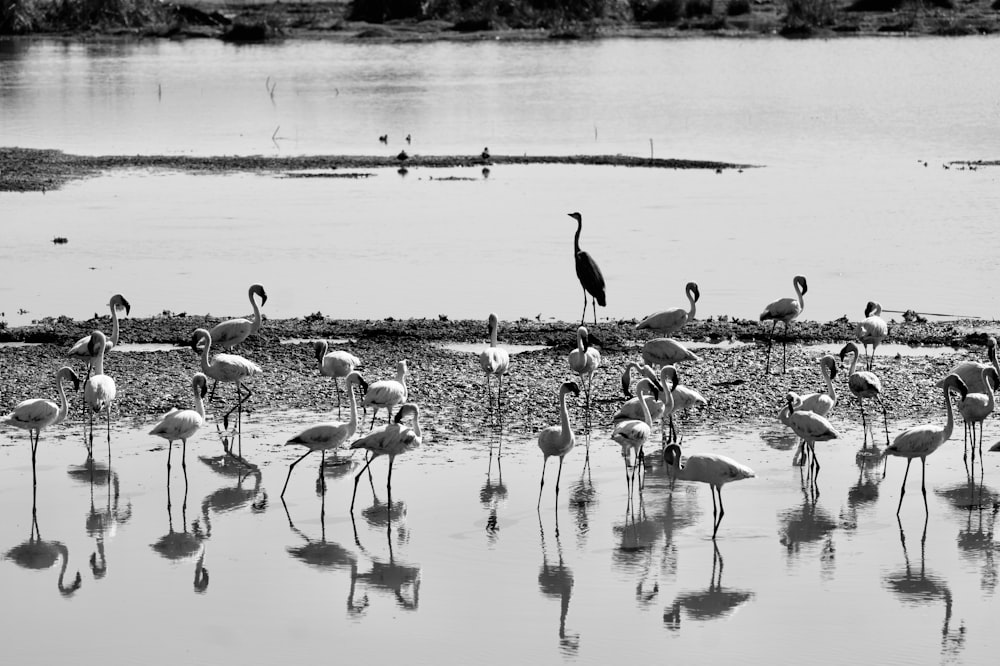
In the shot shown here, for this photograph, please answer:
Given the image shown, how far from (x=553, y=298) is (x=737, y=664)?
1209cm

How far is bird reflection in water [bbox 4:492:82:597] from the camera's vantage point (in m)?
11.5

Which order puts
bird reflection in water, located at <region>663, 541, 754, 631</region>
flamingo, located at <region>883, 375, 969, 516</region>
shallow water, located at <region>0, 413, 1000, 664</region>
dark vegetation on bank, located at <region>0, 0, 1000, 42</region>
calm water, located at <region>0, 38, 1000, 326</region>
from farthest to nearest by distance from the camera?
dark vegetation on bank, located at <region>0, 0, 1000, 42</region> → calm water, located at <region>0, 38, 1000, 326</region> → flamingo, located at <region>883, 375, 969, 516</region> → bird reflection in water, located at <region>663, 541, 754, 631</region> → shallow water, located at <region>0, 413, 1000, 664</region>

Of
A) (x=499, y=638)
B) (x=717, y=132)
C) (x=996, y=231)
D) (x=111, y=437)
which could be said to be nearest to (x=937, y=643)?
(x=499, y=638)

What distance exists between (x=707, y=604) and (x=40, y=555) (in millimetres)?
5709

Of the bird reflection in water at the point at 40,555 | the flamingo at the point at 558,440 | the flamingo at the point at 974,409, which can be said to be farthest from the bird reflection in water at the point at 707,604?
the bird reflection in water at the point at 40,555

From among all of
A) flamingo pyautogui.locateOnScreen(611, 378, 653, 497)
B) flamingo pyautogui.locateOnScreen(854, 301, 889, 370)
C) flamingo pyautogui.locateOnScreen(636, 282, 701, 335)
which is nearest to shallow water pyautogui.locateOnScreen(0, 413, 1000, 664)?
flamingo pyautogui.locateOnScreen(611, 378, 653, 497)

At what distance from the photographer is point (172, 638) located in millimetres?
10289

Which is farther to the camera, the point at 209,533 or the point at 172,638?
the point at 209,533

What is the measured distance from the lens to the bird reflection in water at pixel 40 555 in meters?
11.5

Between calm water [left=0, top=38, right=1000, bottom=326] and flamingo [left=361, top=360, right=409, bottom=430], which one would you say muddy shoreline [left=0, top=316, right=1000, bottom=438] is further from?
calm water [left=0, top=38, right=1000, bottom=326]

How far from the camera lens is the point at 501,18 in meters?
93.9

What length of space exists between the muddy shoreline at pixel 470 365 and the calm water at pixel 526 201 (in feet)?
4.30

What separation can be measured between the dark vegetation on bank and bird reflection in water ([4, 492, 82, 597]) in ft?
250

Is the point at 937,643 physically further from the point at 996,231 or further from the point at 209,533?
the point at 996,231
